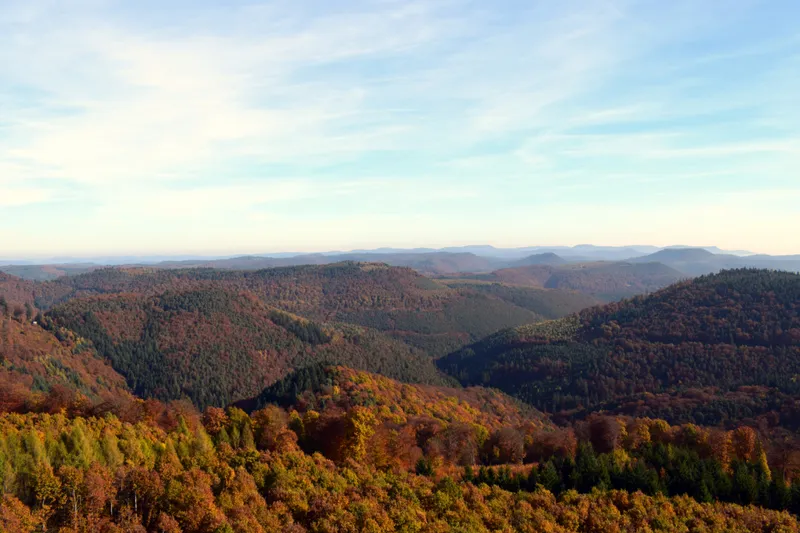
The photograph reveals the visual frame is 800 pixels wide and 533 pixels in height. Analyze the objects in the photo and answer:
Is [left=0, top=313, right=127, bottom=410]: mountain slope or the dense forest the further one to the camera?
[left=0, top=313, right=127, bottom=410]: mountain slope

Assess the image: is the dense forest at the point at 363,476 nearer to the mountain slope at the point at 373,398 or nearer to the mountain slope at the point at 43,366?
the mountain slope at the point at 373,398

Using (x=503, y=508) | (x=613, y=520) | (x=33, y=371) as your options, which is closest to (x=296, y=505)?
(x=503, y=508)

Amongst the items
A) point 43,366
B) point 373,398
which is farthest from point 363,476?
point 43,366

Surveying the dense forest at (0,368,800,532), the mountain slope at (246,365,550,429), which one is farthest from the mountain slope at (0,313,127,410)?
the dense forest at (0,368,800,532)

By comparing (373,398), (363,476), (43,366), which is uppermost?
(363,476)

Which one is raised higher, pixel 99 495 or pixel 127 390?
pixel 99 495

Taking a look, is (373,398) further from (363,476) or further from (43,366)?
(43,366)

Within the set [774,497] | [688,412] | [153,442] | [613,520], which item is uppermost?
[153,442]

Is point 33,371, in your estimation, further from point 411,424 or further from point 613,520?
point 613,520

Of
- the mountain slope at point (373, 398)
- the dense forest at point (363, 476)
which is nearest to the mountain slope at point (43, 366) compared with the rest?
the mountain slope at point (373, 398)

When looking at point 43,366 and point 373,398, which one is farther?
point 43,366

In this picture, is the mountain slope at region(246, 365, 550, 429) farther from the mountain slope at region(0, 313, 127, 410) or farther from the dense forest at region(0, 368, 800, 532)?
the mountain slope at region(0, 313, 127, 410)
